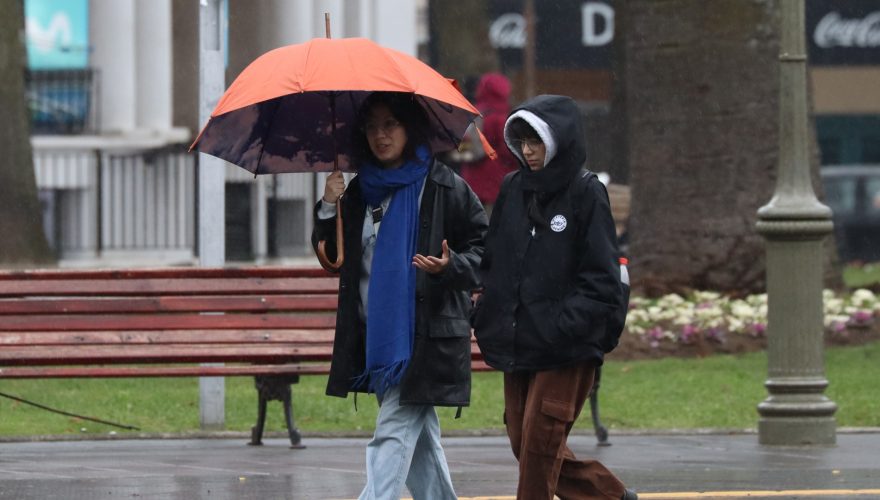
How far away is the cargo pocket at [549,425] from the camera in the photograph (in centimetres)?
639

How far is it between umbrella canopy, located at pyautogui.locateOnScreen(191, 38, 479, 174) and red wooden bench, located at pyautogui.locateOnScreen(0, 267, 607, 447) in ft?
7.75

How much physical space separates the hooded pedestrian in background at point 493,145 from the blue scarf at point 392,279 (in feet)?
22.0

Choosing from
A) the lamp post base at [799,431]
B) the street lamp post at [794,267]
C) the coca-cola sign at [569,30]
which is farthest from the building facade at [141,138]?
the coca-cola sign at [569,30]

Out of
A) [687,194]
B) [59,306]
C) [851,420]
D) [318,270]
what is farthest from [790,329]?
[687,194]

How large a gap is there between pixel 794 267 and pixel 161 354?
10.7ft

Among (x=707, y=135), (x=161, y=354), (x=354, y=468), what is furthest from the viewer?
(x=707, y=135)

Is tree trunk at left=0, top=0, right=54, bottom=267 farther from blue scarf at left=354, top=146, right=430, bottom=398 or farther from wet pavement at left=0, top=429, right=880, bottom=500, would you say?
blue scarf at left=354, top=146, right=430, bottom=398

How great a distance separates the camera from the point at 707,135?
15.0 metres

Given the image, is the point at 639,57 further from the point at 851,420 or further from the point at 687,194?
the point at 851,420

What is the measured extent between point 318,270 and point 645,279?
5.75m

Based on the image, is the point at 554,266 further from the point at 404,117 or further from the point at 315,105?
the point at 315,105

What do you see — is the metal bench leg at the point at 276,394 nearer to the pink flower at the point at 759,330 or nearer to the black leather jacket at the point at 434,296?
the black leather jacket at the point at 434,296

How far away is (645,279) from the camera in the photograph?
50.0ft

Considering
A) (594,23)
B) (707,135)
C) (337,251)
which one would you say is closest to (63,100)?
(707,135)
